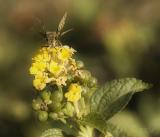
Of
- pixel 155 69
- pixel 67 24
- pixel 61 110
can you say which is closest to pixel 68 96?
pixel 61 110

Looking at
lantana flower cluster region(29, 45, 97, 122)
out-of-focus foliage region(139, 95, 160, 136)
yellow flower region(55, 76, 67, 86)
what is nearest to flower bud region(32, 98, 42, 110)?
lantana flower cluster region(29, 45, 97, 122)

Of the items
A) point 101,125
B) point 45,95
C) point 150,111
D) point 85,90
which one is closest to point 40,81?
point 45,95

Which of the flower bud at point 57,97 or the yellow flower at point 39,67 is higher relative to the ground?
the yellow flower at point 39,67

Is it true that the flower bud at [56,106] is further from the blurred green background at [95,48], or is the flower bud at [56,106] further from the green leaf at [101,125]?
the blurred green background at [95,48]

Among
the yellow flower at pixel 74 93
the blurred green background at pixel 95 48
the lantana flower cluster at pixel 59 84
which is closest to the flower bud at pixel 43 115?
the lantana flower cluster at pixel 59 84

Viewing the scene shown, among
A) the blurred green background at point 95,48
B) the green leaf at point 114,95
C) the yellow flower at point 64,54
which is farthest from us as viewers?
the blurred green background at point 95,48

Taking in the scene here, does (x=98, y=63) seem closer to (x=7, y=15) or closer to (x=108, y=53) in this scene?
(x=108, y=53)

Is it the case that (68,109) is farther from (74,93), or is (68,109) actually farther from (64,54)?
(64,54)
